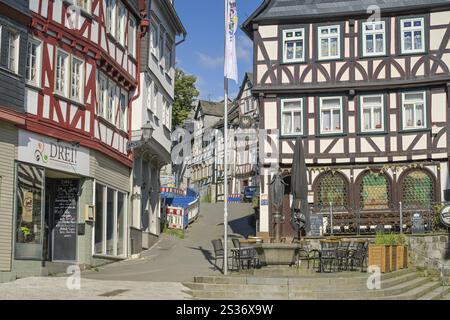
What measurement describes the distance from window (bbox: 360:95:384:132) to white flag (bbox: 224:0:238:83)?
34.3 feet

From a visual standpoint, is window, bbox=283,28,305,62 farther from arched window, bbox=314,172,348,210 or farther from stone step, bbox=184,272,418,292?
stone step, bbox=184,272,418,292

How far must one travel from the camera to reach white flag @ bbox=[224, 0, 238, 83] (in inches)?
793

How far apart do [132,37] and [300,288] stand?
1427cm

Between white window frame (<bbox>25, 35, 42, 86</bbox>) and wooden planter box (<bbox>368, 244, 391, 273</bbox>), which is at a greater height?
white window frame (<bbox>25, 35, 42, 86</bbox>)

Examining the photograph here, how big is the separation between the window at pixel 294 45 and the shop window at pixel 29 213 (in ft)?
45.9

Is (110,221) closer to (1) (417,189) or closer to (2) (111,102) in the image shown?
(2) (111,102)

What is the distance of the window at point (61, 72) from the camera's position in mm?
20078

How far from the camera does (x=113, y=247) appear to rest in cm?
2412

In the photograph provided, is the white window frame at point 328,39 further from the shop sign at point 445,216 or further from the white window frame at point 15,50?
the white window frame at point 15,50

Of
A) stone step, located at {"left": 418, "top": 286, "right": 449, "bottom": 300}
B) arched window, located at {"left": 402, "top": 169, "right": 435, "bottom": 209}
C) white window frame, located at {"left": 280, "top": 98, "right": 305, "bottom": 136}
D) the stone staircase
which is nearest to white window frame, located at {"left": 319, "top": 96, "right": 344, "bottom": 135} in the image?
white window frame, located at {"left": 280, "top": 98, "right": 305, "bottom": 136}

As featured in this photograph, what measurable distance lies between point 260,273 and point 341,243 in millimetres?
3173

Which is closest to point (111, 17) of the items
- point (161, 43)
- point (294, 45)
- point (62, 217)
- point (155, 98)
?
point (155, 98)
